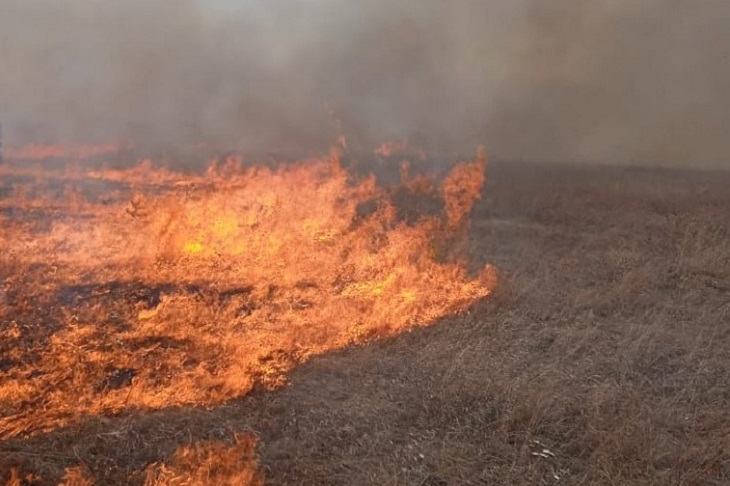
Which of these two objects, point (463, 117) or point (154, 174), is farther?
point (463, 117)

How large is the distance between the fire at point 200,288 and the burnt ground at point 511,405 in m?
0.26

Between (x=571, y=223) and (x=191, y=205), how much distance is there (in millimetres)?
4718

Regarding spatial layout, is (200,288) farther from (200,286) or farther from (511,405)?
(511,405)

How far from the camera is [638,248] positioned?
7035mm

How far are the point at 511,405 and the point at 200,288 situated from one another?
294 cm

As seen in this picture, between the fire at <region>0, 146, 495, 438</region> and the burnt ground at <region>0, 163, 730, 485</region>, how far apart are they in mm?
260

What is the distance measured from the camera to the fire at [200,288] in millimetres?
3889

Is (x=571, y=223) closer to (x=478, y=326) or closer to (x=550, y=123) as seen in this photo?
(x=478, y=326)

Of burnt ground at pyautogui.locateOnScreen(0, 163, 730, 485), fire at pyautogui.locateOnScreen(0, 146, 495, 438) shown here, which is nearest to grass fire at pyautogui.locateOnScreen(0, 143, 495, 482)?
fire at pyautogui.locateOnScreen(0, 146, 495, 438)

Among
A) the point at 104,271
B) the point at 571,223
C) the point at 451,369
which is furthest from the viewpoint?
the point at 571,223

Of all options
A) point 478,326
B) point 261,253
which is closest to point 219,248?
point 261,253

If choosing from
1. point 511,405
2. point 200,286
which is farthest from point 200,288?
point 511,405

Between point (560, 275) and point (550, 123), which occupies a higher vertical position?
point (550, 123)

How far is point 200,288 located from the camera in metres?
5.50
